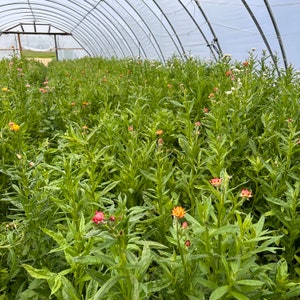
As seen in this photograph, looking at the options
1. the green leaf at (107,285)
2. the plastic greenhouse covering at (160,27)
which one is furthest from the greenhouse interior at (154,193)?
the plastic greenhouse covering at (160,27)

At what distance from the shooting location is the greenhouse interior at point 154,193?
3.68ft

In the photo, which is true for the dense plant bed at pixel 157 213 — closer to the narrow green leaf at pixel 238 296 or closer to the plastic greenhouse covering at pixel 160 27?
the narrow green leaf at pixel 238 296

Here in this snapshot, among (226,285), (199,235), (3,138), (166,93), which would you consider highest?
(166,93)

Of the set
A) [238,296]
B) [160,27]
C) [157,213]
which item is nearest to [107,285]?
[238,296]

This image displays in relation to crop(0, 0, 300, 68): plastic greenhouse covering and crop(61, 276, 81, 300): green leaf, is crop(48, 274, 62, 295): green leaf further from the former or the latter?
crop(0, 0, 300, 68): plastic greenhouse covering

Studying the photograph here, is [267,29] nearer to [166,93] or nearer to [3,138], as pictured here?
[166,93]

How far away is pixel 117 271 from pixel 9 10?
68.1 feet

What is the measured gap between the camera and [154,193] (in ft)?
6.37

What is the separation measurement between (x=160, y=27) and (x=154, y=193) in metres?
9.72

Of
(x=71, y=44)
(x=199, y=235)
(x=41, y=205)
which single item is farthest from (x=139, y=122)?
(x=71, y=44)

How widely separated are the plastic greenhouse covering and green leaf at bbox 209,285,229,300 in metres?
3.28

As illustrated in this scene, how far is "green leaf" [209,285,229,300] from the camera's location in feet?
3.29

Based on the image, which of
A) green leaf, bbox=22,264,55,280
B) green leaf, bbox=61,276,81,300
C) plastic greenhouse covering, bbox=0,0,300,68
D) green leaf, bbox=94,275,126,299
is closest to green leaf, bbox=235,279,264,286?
green leaf, bbox=94,275,126,299

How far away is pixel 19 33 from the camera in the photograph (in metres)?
24.5
